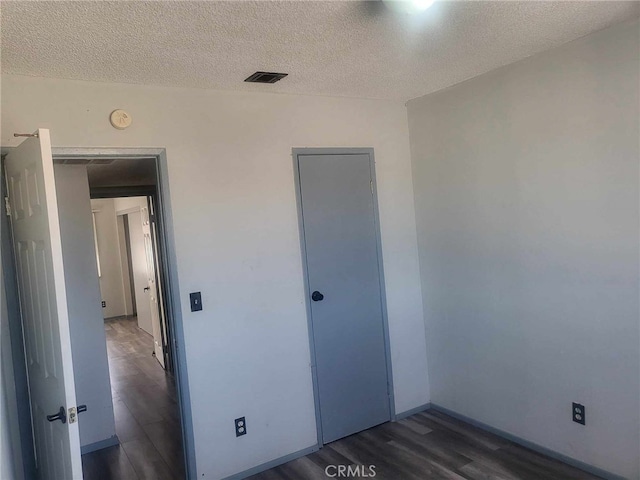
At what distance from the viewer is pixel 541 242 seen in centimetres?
282

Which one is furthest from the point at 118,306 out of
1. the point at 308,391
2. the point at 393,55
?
the point at 393,55

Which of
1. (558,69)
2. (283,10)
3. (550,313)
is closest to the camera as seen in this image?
(283,10)

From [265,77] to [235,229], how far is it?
36.1 inches

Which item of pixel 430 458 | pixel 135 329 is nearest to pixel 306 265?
pixel 430 458

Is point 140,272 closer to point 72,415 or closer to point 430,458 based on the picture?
point 430,458

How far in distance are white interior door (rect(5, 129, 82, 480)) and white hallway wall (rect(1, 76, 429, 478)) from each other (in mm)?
503

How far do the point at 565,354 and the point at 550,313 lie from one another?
0.79 feet

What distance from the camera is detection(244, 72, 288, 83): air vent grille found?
2.68 meters

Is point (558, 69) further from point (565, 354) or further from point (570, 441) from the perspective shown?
point (570, 441)

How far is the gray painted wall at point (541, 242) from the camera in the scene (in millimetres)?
2459

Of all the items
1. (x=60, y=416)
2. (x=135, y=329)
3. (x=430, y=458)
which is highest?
(x=60, y=416)

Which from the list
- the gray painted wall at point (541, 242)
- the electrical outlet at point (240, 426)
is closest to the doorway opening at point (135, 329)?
the electrical outlet at point (240, 426)

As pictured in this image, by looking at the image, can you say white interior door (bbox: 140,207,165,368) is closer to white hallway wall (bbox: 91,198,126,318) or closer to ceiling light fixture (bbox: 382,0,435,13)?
white hallway wall (bbox: 91,198,126,318)

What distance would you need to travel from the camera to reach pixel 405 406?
367 cm
